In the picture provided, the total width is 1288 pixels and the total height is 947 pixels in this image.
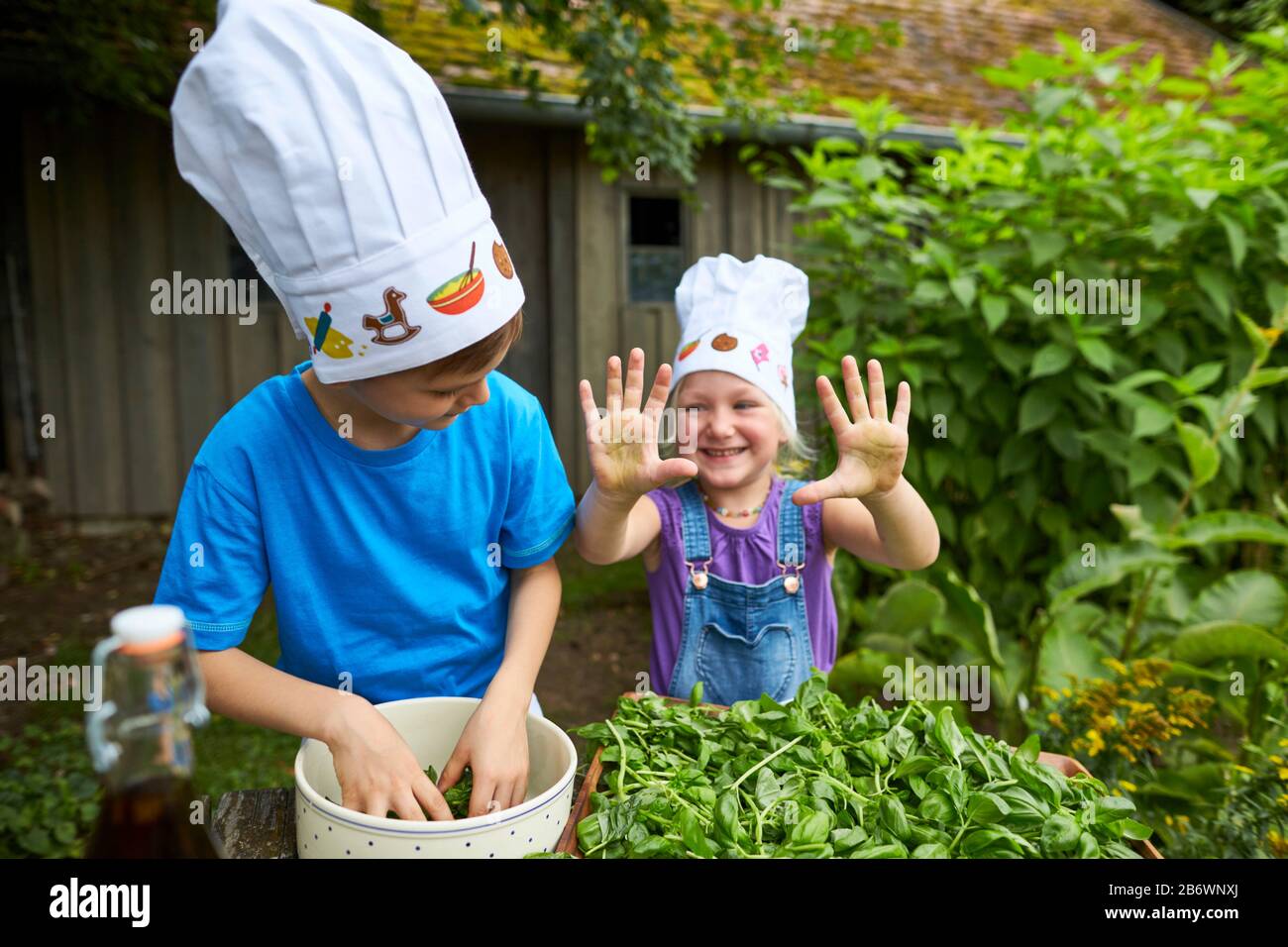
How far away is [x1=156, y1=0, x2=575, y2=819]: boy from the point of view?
1194mm

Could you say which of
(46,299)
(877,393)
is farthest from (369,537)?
(46,299)

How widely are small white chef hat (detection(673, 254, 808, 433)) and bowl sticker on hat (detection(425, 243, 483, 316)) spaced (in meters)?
0.73

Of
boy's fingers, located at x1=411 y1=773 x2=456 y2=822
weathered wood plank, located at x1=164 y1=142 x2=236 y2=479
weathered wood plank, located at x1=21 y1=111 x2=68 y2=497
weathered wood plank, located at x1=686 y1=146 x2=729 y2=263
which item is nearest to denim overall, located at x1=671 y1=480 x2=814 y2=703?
boy's fingers, located at x1=411 y1=773 x2=456 y2=822

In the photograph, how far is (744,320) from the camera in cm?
202

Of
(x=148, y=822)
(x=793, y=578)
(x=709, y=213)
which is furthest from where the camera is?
(x=709, y=213)

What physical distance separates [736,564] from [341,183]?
1233 millimetres

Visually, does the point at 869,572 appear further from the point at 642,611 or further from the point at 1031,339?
the point at 642,611

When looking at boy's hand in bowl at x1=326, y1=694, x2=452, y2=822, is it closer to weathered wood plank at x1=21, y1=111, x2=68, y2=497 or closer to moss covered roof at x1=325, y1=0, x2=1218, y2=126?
moss covered roof at x1=325, y1=0, x2=1218, y2=126

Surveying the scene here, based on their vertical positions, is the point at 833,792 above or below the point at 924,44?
below

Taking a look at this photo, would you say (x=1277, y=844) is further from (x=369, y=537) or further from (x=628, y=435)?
(x=369, y=537)

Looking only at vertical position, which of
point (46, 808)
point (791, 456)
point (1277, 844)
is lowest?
point (46, 808)

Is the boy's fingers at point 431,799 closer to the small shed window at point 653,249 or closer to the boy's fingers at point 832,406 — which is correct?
the boy's fingers at point 832,406

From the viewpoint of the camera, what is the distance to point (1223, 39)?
1165 centimetres
